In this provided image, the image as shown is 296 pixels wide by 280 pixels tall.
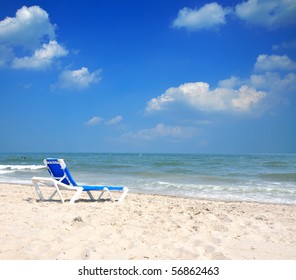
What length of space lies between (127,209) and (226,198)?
4.72 meters

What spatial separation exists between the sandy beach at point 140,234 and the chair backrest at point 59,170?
0.99m

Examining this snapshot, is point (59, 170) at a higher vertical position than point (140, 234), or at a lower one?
higher

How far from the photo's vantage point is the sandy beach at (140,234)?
14.2 ft

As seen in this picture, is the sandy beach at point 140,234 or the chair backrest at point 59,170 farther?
the chair backrest at point 59,170

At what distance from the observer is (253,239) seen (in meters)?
5.15

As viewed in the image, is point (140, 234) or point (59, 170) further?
point (59, 170)

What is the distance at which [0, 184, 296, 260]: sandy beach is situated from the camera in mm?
4316

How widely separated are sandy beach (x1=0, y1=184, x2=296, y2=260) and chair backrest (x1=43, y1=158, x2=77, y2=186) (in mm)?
988

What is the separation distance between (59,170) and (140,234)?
3.63m

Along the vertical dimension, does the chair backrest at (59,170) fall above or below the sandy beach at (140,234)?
above

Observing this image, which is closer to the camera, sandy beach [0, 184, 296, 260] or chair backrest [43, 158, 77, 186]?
sandy beach [0, 184, 296, 260]

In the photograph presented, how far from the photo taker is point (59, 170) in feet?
26.2
